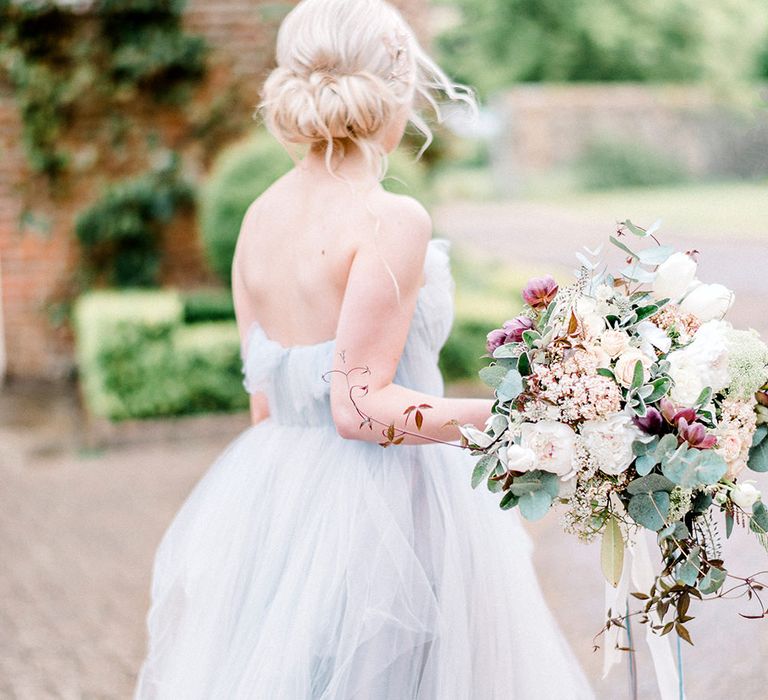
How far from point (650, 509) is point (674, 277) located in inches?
16.3

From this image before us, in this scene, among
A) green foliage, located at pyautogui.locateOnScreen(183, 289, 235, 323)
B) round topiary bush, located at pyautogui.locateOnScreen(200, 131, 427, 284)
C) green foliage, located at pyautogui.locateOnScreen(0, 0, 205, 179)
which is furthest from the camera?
green foliage, located at pyautogui.locateOnScreen(0, 0, 205, 179)

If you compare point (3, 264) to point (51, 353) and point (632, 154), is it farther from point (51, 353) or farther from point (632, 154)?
point (632, 154)

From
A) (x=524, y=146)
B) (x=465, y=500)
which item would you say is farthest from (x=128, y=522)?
(x=524, y=146)

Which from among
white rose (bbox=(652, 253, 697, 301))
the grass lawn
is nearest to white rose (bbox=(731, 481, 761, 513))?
white rose (bbox=(652, 253, 697, 301))

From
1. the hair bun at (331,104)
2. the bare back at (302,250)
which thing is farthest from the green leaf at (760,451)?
the hair bun at (331,104)

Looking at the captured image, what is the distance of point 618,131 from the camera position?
25828mm

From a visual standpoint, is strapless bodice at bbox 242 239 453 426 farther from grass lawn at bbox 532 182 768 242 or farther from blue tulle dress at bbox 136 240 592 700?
grass lawn at bbox 532 182 768 242

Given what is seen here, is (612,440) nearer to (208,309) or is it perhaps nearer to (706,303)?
(706,303)

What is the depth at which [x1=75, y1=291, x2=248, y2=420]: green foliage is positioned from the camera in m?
6.37

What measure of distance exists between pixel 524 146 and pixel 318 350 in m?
24.6

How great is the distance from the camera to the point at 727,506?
1748mm

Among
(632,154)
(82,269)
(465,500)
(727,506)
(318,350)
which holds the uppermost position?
(318,350)

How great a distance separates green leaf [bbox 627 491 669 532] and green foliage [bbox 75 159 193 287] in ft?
22.0

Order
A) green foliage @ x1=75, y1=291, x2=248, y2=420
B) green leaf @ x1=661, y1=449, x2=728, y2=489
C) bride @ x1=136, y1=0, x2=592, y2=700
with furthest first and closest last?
green foliage @ x1=75, y1=291, x2=248, y2=420 < bride @ x1=136, y1=0, x2=592, y2=700 < green leaf @ x1=661, y1=449, x2=728, y2=489
